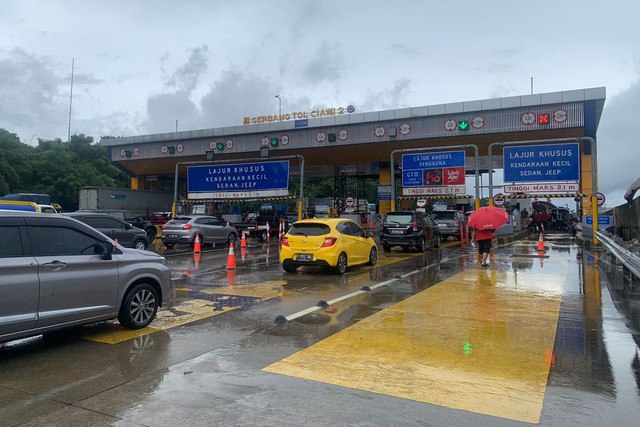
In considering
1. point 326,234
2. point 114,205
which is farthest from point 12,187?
point 326,234

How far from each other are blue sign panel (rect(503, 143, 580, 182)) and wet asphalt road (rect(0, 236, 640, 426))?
1185 centimetres

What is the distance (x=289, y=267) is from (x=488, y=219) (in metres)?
5.65

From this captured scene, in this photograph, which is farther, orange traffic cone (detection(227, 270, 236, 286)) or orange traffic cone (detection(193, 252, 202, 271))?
orange traffic cone (detection(193, 252, 202, 271))

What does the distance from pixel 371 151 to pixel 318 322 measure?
25414 mm

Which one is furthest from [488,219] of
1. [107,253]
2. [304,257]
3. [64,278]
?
[64,278]

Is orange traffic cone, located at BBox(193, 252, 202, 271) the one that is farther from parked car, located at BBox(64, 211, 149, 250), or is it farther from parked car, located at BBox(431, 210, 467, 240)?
parked car, located at BBox(431, 210, 467, 240)

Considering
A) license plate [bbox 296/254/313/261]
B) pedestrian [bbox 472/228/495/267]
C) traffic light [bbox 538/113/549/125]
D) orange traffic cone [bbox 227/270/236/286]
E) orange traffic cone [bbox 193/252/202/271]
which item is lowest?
orange traffic cone [bbox 227/270/236/286]

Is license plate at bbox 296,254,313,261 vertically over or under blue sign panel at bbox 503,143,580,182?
under

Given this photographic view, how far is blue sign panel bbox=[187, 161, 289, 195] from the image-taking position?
933 inches

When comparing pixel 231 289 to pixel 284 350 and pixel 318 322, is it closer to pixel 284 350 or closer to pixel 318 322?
pixel 318 322

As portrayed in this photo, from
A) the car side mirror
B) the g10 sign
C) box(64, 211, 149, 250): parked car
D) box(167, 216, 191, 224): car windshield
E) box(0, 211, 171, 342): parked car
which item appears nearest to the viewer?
box(0, 211, 171, 342): parked car

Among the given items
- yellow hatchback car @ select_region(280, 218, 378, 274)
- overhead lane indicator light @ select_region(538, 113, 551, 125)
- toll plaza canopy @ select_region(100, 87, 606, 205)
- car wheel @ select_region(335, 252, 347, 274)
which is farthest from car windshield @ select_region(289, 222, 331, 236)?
overhead lane indicator light @ select_region(538, 113, 551, 125)

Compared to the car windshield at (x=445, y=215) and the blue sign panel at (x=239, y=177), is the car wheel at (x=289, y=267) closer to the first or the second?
the blue sign panel at (x=239, y=177)

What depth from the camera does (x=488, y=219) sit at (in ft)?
41.4
